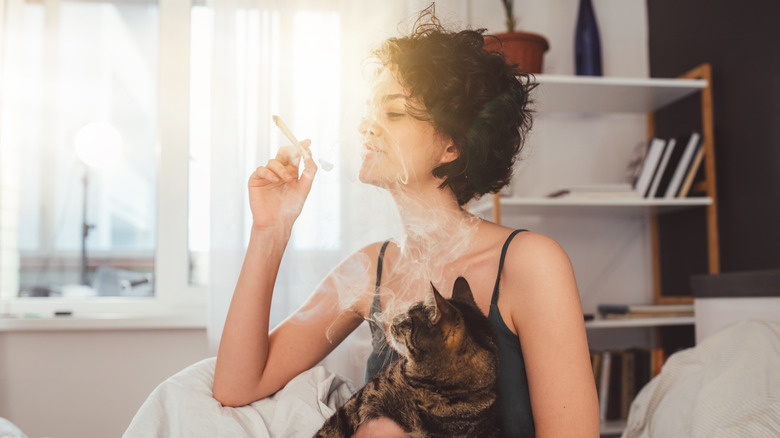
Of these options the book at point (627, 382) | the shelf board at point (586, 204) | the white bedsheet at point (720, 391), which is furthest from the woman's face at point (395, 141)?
the book at point (627, 382)

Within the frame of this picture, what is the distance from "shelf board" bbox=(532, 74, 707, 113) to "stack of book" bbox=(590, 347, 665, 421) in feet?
3.69

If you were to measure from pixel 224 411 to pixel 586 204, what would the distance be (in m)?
1.74

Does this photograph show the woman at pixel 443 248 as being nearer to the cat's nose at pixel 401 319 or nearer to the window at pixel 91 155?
the cat's nose at pixel 401 319

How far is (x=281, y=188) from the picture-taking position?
115 centimetres

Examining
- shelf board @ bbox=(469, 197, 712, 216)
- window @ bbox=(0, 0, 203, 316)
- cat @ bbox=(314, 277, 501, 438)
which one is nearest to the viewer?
cat @ bbox=(314, 277, 501, 438)

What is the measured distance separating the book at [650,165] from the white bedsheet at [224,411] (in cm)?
177

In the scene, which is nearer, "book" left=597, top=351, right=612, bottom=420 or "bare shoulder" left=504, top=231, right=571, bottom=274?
"bare shoulder" left=504, top=231, right=571, bottom=274

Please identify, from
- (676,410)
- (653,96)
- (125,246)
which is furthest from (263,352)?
(653,96)

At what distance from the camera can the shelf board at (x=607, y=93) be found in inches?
92.1

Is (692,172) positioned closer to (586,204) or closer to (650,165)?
(650,165)

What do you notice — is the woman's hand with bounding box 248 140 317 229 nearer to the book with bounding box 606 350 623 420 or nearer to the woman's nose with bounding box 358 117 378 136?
the woman's nose with bounding box 358 117 378 136

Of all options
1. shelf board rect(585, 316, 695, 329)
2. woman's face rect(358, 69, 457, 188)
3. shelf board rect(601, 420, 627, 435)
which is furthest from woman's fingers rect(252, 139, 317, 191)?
shelf board rect(601, 420, 627, 435)

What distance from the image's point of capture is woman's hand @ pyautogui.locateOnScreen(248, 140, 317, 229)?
3.50 feet

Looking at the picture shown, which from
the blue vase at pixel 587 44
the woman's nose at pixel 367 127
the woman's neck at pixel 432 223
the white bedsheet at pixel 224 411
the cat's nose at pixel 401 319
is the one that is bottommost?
the white bedsheet at pixel 224 411
